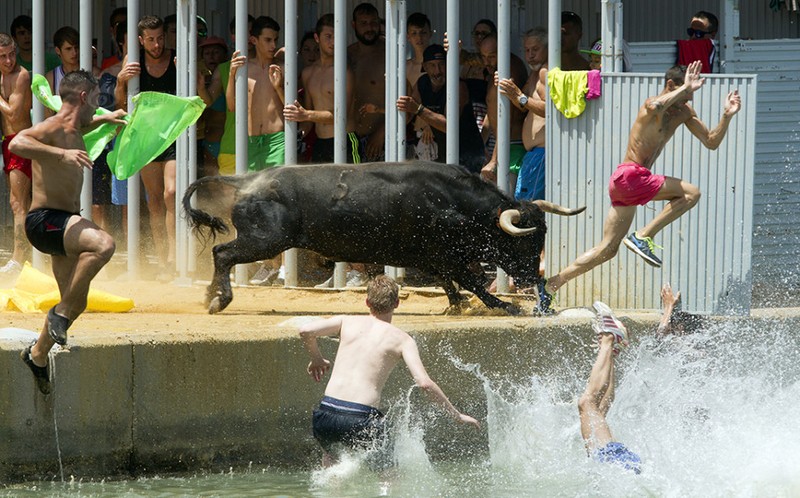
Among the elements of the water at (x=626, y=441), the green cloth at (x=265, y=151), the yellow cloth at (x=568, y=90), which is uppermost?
the yellow cloth at (x=568, y=90)

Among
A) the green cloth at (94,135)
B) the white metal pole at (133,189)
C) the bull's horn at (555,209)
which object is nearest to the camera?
the bull's horn at (555,209)

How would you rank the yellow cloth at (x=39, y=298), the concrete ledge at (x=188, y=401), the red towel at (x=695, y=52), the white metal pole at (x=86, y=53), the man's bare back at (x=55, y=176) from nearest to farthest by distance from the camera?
1. the concrete ledge at (x=188, y=401)
2. the man's bare back at (x=55, y=176)
3. the yellow cloth at (x=39, y=298)
4. the red towel at (x=695, y=52)
5. the white metal pole at (x=86, y=53)

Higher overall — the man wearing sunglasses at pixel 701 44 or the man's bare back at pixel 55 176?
the man wearing sunglasses at pixel 701 44

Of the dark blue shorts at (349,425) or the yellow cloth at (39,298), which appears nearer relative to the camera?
the dark blue shorts at (349,425)

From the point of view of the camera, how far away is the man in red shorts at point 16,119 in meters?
13.6

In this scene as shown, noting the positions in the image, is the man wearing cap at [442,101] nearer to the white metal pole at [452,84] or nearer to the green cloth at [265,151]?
the white metal pole at [452,84]

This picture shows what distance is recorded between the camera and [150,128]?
11531 millimetres

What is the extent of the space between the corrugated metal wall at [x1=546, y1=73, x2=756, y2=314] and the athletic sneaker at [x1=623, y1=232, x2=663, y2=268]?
67cm

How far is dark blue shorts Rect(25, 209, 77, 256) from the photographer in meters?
8.64

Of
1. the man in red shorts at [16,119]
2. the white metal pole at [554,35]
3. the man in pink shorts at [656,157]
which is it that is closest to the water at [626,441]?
the man in pink shorts at [656,157]

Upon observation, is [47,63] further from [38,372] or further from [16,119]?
[38,372]

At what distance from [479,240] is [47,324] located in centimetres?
409

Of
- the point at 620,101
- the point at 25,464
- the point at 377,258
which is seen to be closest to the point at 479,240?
the point at 377,258

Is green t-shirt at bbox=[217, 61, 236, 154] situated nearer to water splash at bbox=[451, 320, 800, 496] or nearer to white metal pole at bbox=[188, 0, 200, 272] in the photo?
white metal pole at bbox=[188, 0, 200, 272]
